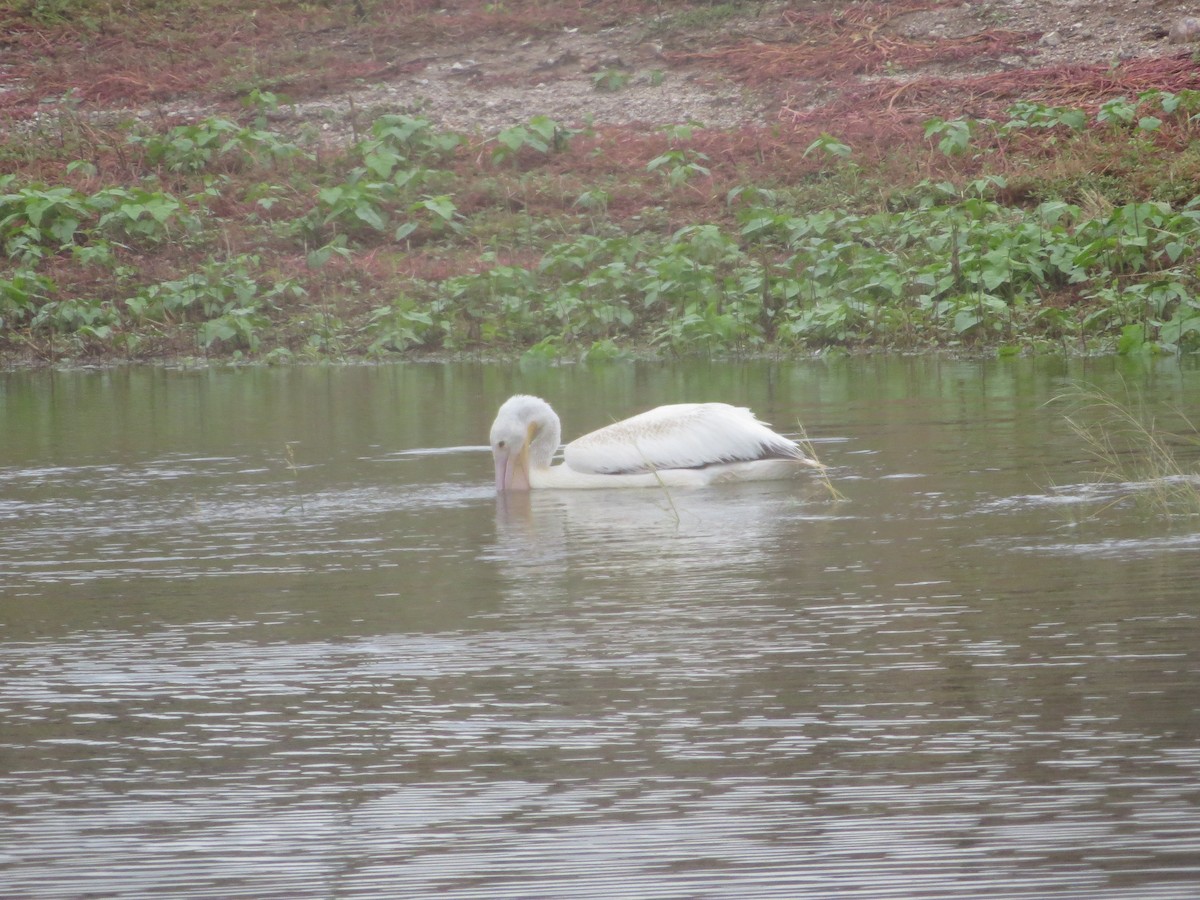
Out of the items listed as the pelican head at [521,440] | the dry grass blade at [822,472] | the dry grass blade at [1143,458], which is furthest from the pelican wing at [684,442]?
the dry grass blade at [1143,458]

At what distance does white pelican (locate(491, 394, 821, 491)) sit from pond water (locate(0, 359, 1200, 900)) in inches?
6.7

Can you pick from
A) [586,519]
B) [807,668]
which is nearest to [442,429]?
[586,519]

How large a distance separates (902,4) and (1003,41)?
7.45 ft

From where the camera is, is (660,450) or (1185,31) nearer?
(660,450)

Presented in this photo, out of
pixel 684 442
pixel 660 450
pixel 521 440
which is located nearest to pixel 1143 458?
pixel 684 442

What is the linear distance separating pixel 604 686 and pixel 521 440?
4.32 meters

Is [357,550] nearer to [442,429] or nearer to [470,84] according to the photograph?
[442,429]

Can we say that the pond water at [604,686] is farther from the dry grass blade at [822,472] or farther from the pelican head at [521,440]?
the pelican head at [521,440]

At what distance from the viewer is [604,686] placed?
14.7 feet

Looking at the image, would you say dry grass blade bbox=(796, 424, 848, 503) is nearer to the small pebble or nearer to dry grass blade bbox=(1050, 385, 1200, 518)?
dry grass blade bbox=(1050, 385, 1200, 518)

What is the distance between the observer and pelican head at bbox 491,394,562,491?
28.5 ft

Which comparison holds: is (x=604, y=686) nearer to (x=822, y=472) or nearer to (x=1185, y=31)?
(x=822, y=472)

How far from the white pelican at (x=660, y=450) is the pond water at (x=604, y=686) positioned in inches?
6.7

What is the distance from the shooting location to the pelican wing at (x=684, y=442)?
345 inches
